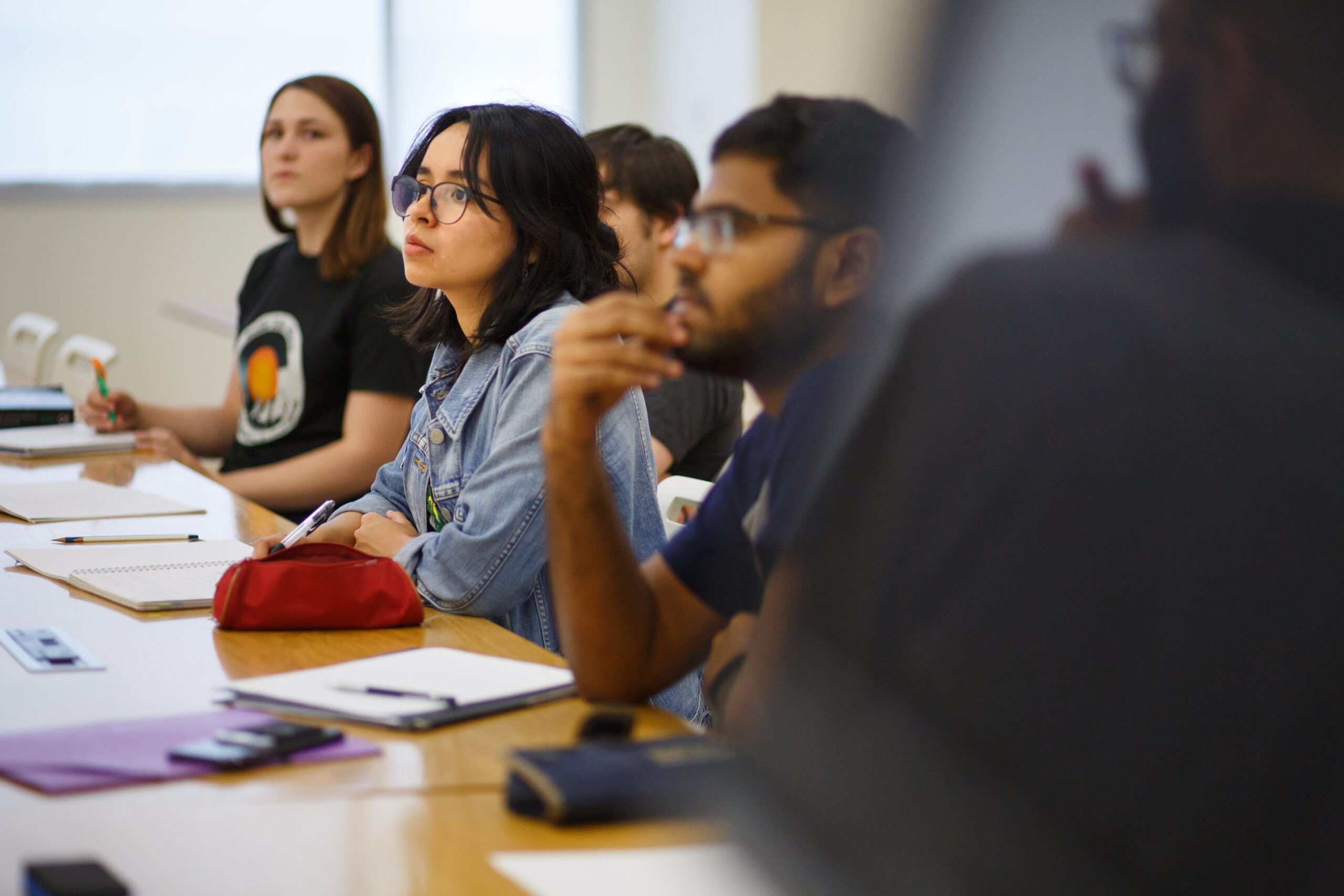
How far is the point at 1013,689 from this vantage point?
0.34 metres

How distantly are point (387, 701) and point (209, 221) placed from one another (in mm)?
4847

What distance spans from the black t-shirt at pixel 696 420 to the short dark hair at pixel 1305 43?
1764mm

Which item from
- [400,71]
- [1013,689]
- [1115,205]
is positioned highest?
[400,71]

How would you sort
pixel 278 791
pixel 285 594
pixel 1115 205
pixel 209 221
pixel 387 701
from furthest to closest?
pixel 209 221 → pixel 285 594 → pixel 387 701 → pixel 278 791 → pixel 1115 205

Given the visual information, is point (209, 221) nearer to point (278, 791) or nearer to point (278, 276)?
point (278, 276)

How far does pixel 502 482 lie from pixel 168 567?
405mm

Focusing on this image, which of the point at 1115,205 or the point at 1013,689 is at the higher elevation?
the point at 1115,205

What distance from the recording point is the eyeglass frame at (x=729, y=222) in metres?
0.68

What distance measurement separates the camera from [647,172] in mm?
2289

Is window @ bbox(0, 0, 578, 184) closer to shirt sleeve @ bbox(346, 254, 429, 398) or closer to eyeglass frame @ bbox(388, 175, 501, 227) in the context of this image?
shirt sleeve @ bbox(346, 254, 429, 398)

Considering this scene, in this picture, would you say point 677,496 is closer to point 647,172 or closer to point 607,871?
point 647,172

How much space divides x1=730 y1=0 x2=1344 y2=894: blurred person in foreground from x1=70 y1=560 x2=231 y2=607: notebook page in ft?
3.35

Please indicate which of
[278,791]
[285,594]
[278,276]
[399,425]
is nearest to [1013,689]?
[278,791]

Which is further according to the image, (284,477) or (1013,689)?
(284,477)
